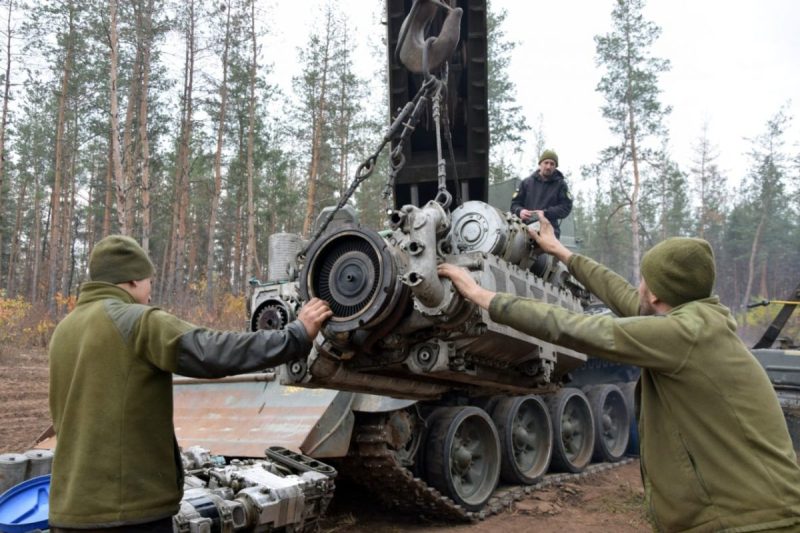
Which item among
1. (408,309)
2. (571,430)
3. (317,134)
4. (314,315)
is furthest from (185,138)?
(314,315)

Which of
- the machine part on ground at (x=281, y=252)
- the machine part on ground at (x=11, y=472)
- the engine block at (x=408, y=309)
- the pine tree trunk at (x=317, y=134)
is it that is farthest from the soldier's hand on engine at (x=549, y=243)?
the pine tree trunk at (x=317, y=134)

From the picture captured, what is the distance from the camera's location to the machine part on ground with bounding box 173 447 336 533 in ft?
13.6

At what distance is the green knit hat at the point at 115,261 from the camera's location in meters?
2.92

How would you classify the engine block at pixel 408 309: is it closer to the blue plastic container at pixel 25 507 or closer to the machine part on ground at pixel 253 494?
the machine part on ground at pixel 253 494

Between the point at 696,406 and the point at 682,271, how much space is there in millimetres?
486

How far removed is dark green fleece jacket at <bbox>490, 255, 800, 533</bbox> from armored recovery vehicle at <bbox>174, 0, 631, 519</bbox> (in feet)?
3.36

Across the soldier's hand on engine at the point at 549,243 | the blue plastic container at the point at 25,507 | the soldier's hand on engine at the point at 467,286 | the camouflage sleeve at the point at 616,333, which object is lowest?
the blue plastic container at the point at 25,507

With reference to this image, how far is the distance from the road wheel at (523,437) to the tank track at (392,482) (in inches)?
26.0

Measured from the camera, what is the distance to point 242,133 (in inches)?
869

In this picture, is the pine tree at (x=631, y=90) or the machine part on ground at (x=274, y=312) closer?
the machine part on ground at (x=274, y=312)

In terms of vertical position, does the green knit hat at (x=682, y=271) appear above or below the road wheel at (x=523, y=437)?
above

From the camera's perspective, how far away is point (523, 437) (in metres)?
7.80

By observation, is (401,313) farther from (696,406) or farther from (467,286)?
(696,406)

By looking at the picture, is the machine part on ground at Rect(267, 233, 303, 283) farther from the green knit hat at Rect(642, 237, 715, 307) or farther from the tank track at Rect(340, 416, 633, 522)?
the green knit hat at Rect(642, 237, 715, 307)
